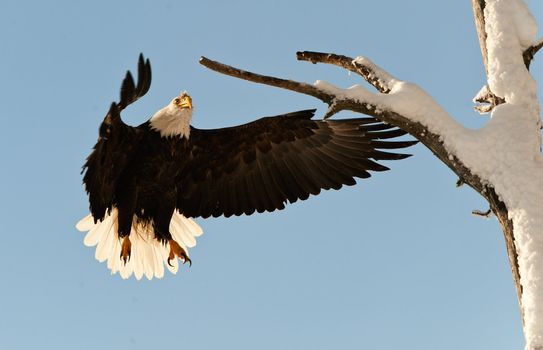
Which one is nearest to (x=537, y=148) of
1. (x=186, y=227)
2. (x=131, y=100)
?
(x=131, y=100)

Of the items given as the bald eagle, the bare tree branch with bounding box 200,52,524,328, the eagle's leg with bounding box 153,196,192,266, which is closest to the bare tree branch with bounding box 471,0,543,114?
the bare tree branch with bounding box 200,52,524,328

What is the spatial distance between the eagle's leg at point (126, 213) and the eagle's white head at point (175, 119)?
0.52m

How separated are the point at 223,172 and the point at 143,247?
1.00 metres

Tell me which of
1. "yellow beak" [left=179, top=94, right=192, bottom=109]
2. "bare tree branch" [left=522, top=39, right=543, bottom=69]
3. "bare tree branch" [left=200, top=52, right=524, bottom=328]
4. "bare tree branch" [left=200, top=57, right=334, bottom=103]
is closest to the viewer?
"bare tree branch" [left=200, top=52, right=524, bottom=328]

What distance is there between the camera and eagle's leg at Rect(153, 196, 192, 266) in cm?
627

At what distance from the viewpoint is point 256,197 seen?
650 centimetres

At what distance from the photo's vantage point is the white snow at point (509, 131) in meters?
4.02

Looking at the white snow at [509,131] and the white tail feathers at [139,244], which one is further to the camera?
the white tail feathers at [139,244]

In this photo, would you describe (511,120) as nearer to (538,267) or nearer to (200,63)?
(538,267)

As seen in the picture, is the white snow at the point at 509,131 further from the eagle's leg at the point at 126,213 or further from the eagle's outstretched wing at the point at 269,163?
the eagle's leg at the point at 126,213

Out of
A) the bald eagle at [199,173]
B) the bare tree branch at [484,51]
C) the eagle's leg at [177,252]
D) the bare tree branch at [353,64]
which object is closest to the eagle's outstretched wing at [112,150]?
the bald eagle at [199,173]

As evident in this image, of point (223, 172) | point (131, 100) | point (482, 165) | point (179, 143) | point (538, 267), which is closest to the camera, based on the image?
point (538, 267)

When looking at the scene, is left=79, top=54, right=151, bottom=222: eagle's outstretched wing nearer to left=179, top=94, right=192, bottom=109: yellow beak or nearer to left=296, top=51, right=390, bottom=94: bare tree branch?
left=179, top=94, right=192, bottom=109: yellow beak

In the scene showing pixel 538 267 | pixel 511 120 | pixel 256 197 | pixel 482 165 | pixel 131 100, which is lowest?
pixel 538 267
